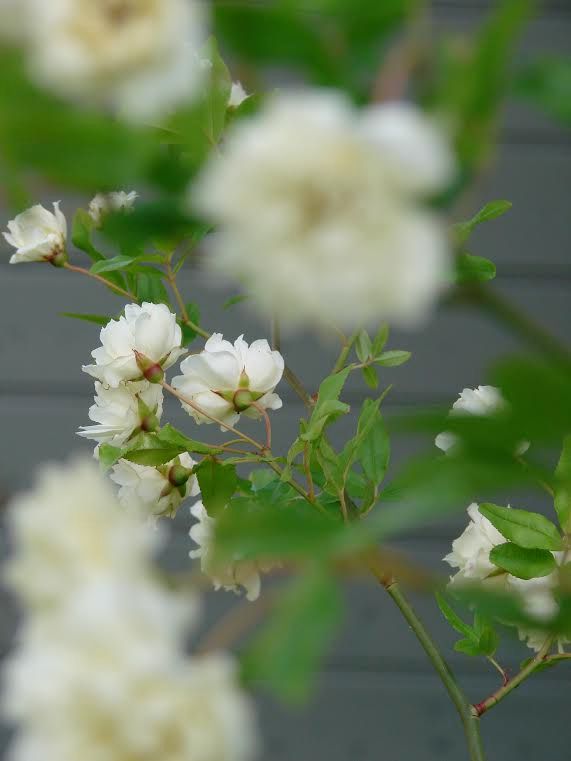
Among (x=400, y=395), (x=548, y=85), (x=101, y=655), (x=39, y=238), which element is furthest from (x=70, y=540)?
(x=400, y=395)

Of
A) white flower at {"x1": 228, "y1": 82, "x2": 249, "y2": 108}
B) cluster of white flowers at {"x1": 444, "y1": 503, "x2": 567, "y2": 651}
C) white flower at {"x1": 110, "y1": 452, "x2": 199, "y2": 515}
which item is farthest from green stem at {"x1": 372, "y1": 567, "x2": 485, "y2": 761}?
white flower at {"x1": 228, "y1": 82, "x2": 249, "y2": 108}

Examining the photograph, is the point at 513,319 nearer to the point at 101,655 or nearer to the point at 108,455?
the point at 101,655

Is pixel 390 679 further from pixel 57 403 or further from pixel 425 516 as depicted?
pixel 425 516

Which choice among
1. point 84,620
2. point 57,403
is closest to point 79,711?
point 84,620

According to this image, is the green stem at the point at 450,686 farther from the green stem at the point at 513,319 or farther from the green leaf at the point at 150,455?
the green stem at the point at 513,319

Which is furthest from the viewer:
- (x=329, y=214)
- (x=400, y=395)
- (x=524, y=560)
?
(x=400, y=395)

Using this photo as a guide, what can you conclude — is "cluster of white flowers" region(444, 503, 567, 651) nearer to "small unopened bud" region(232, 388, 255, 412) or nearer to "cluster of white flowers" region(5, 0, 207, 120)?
"small unopened bud" region(232, 388, 255, 412)

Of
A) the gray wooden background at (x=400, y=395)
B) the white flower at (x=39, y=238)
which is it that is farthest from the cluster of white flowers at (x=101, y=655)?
the gray wooden background at (x=400, y=395)
